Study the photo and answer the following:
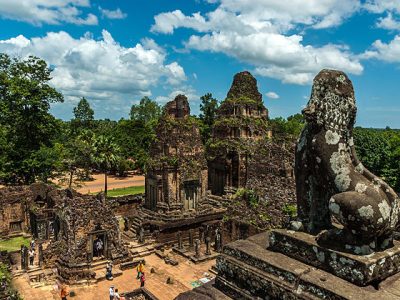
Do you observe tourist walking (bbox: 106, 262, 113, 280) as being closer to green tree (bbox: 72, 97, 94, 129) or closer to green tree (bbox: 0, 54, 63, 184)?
green tree (bbox: 0, 54, 63, 184)

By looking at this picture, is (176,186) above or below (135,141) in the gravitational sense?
below

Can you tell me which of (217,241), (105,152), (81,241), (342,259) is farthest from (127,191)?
(342,259)

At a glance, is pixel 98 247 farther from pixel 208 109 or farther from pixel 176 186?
pixel 208 109

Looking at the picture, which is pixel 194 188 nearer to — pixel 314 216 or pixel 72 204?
pixel 72 204

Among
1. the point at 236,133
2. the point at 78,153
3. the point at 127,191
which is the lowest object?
the point at 127,191

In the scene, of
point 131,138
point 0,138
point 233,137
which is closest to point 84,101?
point 131,138

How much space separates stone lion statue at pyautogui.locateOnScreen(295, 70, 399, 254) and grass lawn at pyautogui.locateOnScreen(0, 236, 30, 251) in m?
26.5

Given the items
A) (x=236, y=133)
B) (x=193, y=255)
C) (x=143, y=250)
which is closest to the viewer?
(x=193, y=255)

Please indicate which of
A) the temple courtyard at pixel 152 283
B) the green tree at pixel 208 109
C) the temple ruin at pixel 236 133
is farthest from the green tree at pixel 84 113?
the temple courtyard at pixel 152 283

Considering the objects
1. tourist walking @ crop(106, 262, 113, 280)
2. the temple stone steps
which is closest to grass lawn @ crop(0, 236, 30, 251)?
the temple stone steps

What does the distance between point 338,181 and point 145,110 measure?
290 feet

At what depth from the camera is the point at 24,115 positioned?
→ 35125 millimetres

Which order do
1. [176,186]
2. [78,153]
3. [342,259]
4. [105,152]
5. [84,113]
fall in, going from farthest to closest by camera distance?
[84,113], [78,153], [105,152], [176,186], [342,259]

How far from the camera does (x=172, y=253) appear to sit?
24.9m
